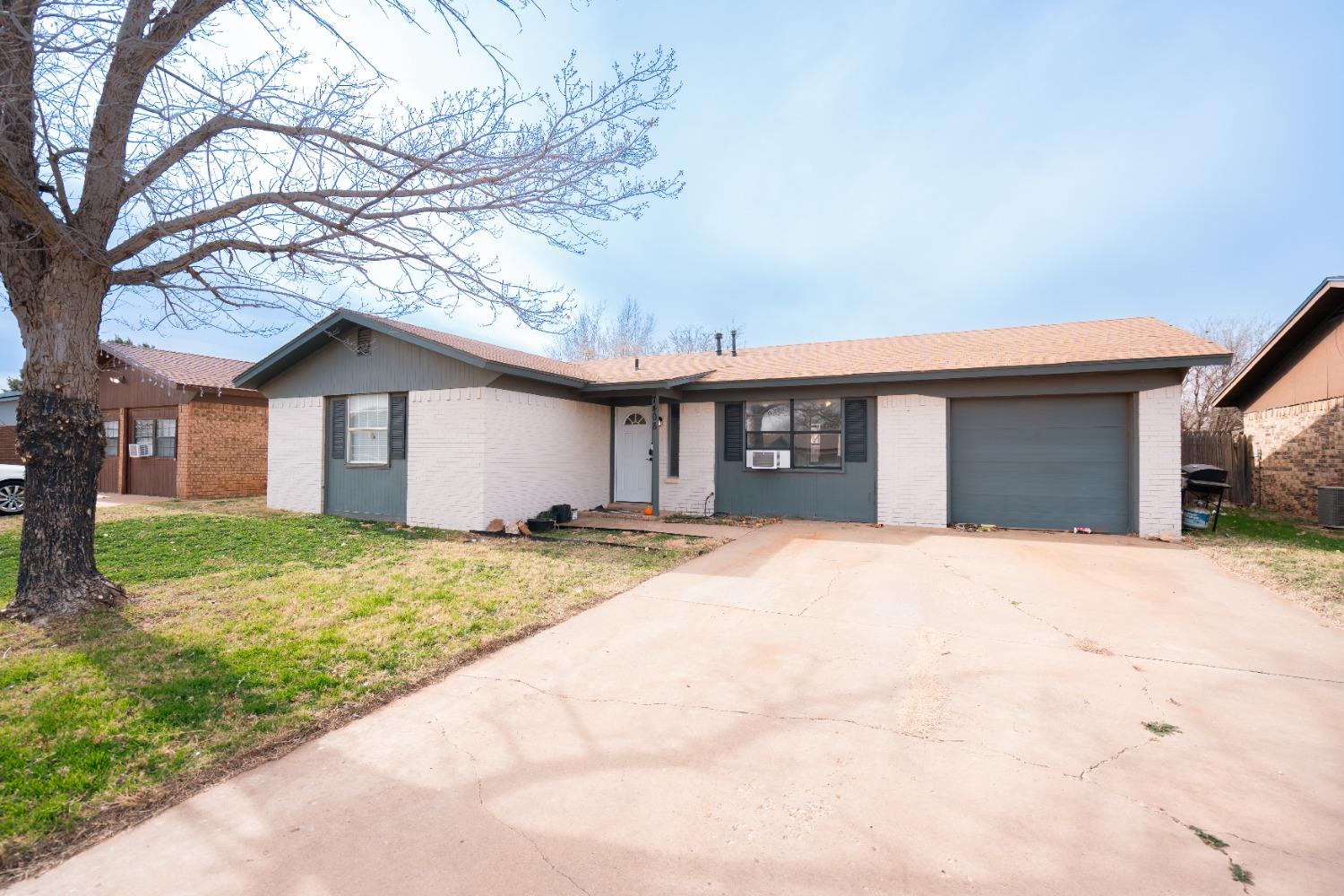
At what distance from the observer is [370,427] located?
11047mm

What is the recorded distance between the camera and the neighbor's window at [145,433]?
15594 mm

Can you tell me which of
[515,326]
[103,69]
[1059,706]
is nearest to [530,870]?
[1059,706]

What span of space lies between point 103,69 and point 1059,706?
24.6 feet

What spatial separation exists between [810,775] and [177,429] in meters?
18.5

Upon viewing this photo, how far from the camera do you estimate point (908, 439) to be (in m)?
10.3

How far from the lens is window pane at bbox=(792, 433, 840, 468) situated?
10.9 metres

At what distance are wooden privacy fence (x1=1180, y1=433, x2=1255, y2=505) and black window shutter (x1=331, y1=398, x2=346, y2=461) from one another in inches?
740

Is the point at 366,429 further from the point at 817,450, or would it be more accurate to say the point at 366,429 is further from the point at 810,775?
the point at 810,775

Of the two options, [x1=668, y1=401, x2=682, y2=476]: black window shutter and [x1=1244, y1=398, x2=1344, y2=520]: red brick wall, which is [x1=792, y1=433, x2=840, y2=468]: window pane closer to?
[x1=668, y1=401, x2=682, y2=476]: black window shutter

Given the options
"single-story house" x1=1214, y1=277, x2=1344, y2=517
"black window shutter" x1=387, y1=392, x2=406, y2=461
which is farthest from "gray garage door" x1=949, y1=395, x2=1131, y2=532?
"black window shutter" x1=387, y1=392, x2=406, y2=461

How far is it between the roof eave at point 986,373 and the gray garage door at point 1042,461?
739 mm

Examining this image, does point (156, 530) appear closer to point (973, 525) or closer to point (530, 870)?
point (530, 870)

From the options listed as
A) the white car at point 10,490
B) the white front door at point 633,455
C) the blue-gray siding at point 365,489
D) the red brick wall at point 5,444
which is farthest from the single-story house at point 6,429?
the white front door at point 633,455

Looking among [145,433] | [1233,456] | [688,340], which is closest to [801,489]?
[1233,456]
